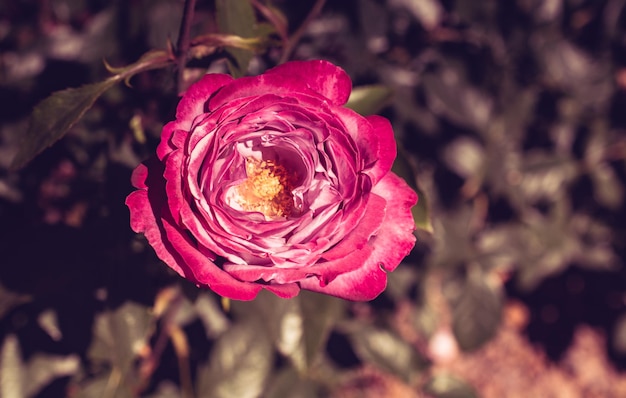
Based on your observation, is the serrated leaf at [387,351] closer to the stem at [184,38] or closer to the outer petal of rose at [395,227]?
the outer petal of rose at [395,227]

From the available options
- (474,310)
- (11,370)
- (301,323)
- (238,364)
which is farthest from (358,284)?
(474,310)

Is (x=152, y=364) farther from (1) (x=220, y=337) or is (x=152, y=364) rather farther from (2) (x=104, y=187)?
(2) (x=104, y=187)

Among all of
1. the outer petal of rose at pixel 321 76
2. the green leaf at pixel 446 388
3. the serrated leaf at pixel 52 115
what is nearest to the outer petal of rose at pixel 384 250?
the outer petal of rose at pixel 321 76

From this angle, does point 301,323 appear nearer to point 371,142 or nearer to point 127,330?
point 127,330

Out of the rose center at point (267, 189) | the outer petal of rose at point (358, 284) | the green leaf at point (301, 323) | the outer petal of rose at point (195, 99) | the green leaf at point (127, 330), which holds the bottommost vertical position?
the green leaf at point (301, 323)

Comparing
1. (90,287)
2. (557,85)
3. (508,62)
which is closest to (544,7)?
(508,62)

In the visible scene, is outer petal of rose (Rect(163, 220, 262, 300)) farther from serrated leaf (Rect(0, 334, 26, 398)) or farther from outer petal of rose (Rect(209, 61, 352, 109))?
serrated leaf (Rect(0, 334, 26, 398))
